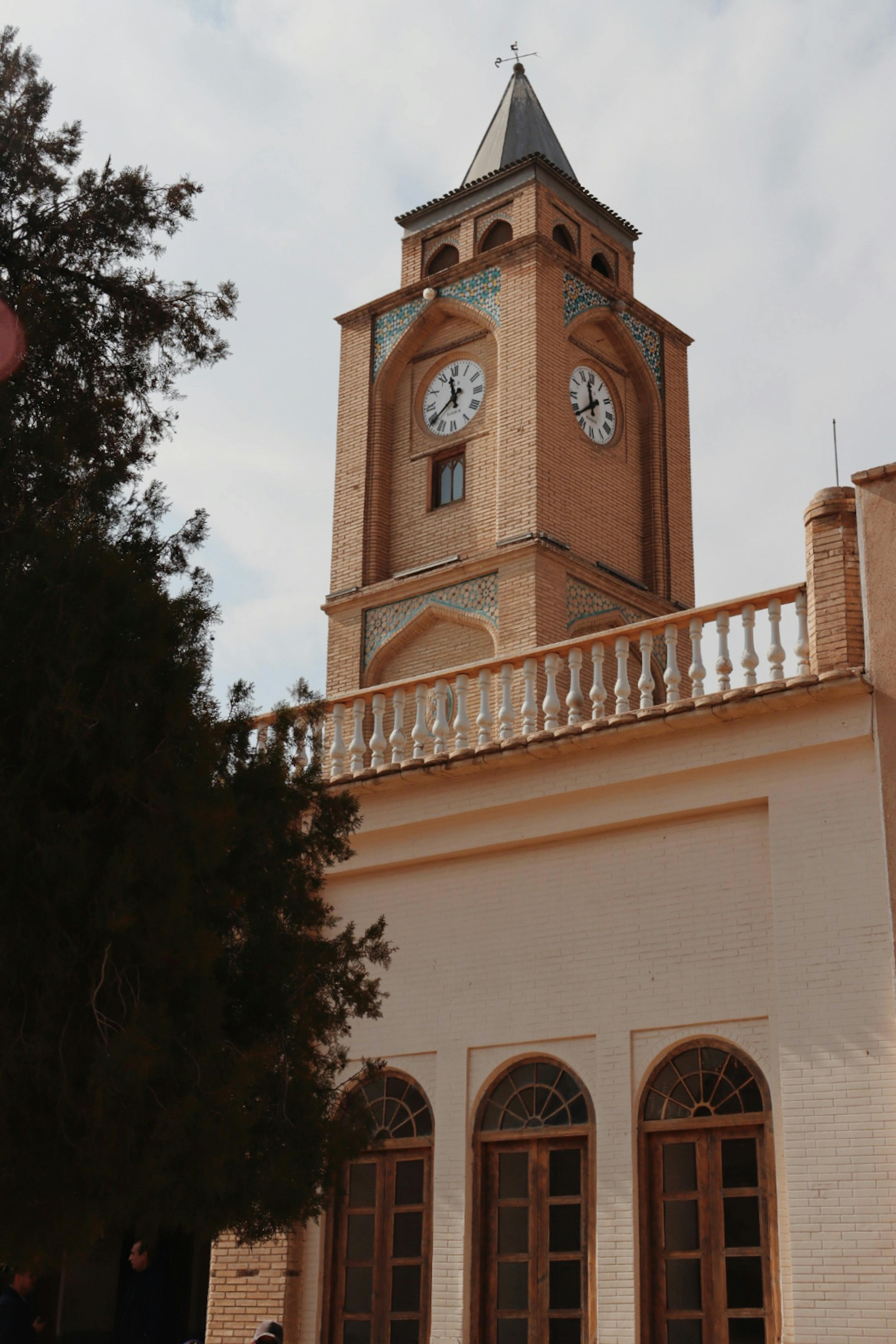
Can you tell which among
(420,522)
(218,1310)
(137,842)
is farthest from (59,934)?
(420,522)

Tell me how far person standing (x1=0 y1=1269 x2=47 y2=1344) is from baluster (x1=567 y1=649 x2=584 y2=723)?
493cm

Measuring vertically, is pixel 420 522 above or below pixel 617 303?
below

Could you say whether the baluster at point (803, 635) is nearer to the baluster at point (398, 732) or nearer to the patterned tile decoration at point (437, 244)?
the baluster at point (398, 732)

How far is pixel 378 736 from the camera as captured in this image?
37.6 ft

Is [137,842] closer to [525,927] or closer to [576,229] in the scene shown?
[525,927]

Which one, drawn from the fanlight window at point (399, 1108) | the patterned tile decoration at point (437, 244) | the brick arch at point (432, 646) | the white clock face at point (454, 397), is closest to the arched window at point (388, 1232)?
the fanlight window at point (399, 1108)

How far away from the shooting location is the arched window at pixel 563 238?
18609 mm

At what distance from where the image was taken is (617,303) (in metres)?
18.6

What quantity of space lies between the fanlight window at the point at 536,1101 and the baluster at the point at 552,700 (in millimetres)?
2262

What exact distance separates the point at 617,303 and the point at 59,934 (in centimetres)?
1443

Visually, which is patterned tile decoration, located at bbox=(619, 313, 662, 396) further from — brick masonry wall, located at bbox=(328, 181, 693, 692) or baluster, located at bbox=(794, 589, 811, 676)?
baluster, located at bbox=(794, 589, 811, 676)

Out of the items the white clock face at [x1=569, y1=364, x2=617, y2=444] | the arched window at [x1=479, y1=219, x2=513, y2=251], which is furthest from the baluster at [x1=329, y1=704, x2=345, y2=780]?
the arched window at [x1=479, y1=219, x2=513, y2=251]

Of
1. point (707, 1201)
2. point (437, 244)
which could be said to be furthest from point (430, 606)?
point (707, 1201)

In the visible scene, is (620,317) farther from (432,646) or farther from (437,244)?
(432,646)
